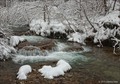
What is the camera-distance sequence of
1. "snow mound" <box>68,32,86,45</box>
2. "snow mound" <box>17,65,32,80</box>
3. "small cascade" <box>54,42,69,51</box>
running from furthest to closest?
"snow mound" <box>68,32,86,45</box> < "small cascade" <box>54,42,69,51</box> < "snow mound" <box>17,65,32,80</box>

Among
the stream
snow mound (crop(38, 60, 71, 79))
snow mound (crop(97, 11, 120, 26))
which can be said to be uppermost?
snow mound (crop(97, 11, 120, 26))

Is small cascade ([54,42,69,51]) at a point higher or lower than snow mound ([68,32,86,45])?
lower

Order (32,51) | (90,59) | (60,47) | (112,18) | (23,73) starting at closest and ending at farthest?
1. (23,73)
2. (90,59)
3. (32,51)
4. (60,47)
5. (112,18)

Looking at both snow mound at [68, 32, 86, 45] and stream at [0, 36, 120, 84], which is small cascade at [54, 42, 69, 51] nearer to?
stream at [0, 36, 120, 84]

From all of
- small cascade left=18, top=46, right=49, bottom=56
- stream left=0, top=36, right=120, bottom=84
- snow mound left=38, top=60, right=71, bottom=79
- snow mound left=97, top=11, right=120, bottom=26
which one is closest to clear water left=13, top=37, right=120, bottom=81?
stream left=0, top=36, right=120, bottom=84

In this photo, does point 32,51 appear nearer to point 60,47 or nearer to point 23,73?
A: point 60,47

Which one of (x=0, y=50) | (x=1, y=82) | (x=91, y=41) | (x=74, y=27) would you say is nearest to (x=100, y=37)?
(x=91, y=41)

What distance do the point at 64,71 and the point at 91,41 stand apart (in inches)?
267

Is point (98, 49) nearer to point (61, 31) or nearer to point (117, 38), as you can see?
point (117, 38)

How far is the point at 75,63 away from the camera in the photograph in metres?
10.7

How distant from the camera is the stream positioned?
853 cm

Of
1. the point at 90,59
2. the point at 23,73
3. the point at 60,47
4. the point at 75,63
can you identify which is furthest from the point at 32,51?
the point at 23,73

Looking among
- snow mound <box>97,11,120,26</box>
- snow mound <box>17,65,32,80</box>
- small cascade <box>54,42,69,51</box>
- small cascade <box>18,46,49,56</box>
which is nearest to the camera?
snow mound <box>17,65,32,80</box>

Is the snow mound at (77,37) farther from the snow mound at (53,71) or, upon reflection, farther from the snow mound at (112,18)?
the snow mound at (53,71)
